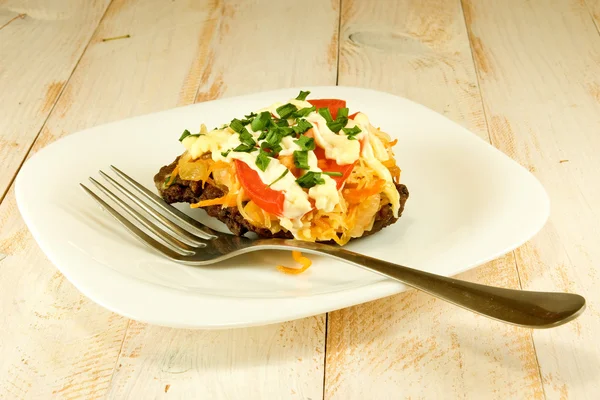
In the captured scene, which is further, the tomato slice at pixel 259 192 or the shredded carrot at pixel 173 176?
the shredded carrot at pixel 173 176

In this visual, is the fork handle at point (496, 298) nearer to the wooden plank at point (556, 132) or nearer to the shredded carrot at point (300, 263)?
the shredded carrot at point (300, 263)

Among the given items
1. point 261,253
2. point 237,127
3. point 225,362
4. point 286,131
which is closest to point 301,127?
point 286,131

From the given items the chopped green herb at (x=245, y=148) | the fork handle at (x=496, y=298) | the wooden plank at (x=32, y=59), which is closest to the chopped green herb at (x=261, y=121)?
the chopped green herb at (x=245, y=148)

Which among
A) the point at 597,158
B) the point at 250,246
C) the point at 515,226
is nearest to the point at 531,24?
the point at 597,158

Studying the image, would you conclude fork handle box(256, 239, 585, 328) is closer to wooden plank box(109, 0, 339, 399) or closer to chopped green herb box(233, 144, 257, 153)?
wooden plank box(109, 0, 339, 399)

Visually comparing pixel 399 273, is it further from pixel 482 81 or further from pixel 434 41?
pixel 434 41

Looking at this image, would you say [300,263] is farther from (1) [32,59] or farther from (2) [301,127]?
(1) [32,59]
